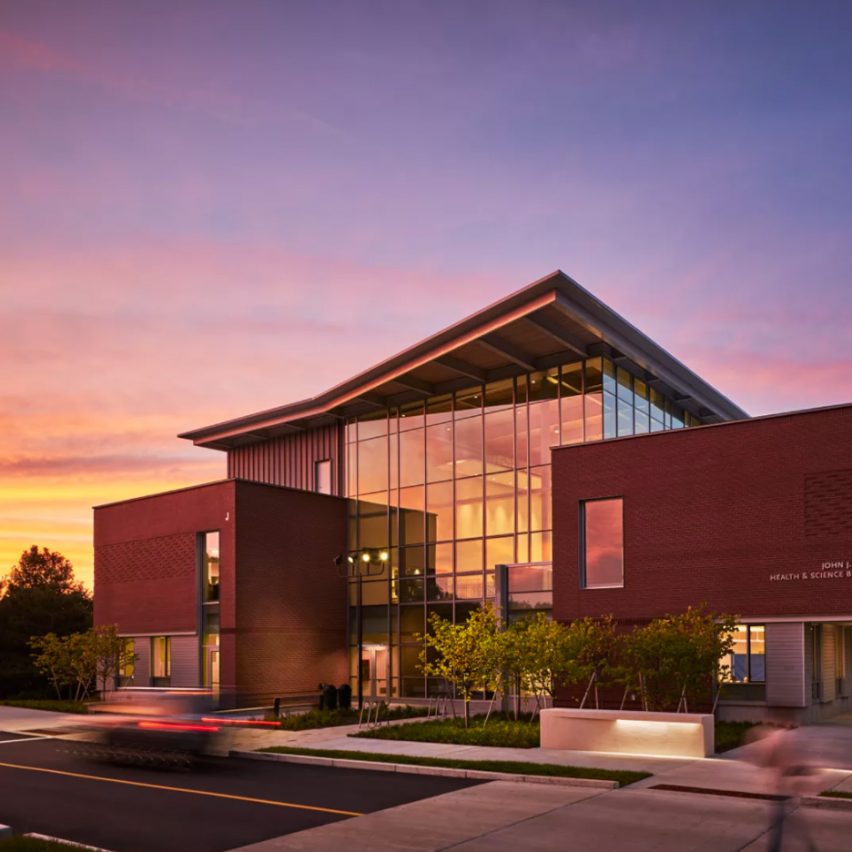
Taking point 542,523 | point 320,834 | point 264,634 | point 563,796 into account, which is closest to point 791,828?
point 563,796

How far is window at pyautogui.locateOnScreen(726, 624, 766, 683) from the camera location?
2744 centimetres

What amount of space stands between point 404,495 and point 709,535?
53.7 ft

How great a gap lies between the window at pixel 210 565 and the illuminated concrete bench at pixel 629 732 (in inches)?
790

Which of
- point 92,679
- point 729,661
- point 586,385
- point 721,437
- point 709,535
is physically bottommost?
point 92,679

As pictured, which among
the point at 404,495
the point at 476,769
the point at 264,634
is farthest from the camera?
the point at 404,495

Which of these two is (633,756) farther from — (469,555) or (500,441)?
(500,441)

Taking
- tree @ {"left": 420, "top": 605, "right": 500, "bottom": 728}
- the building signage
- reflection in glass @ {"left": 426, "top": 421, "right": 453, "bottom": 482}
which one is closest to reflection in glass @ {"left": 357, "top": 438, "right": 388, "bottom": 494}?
reflection in glass @ {"left": 426, "top": 421, "right": 453, "bottom": 482}

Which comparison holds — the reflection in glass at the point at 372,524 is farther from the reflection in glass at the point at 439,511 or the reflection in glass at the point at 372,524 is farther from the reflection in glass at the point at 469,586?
the reflection in glass at the point at 469,586

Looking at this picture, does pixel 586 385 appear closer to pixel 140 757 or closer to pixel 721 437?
pixel 721 437

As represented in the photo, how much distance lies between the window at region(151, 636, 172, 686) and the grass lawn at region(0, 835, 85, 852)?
99.1 ft

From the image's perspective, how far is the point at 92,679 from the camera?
45.2 m

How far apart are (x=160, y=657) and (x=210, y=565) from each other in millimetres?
5116

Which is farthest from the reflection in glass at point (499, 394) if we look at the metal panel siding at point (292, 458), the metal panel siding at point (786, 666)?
the metal panel siding at point (786, 666)

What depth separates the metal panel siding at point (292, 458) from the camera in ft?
149
